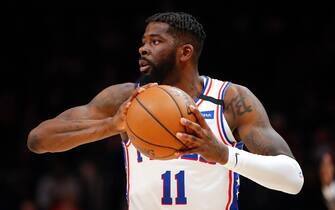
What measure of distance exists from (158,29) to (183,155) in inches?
36.2

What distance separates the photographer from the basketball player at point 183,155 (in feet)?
16.0

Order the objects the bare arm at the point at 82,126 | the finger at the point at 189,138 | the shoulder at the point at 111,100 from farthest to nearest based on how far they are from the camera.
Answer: the shoulder at the point at 111,100 → the bare arm at the point at 82,126 → the finger at the point at 189,138

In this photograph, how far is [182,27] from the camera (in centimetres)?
527

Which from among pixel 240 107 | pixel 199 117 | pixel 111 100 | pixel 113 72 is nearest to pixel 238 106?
pixel 240 107

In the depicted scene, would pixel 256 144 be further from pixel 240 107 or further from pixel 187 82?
pixel 187 82

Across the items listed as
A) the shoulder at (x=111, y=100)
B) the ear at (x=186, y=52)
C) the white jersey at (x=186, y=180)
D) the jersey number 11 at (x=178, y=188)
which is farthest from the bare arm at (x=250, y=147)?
the shoulder at (x=111, y=100)

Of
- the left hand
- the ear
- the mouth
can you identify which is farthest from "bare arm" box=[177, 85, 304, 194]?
the mouth

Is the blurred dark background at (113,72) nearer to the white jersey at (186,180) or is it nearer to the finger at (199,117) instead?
the white jersey at (186,180)

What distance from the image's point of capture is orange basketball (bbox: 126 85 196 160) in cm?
414

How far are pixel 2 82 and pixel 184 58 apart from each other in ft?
24.4

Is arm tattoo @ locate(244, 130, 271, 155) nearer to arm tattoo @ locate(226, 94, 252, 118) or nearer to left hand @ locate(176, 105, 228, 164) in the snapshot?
arm tattoo @ locate(226, 94, 252, 118)

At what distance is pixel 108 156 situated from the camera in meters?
10.4

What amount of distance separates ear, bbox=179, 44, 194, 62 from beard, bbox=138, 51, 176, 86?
88mm

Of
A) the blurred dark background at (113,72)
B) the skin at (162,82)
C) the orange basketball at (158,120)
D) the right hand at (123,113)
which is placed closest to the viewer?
the orange basketball at (158,120)
